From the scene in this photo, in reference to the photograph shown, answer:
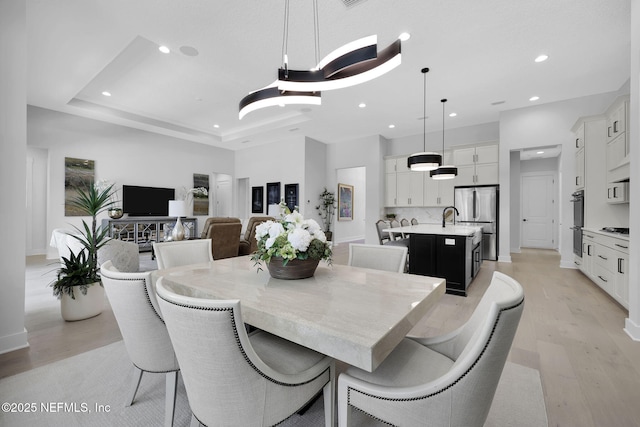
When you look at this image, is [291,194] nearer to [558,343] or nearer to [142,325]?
[558,343]

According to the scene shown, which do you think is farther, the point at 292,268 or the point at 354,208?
the point at 354,208

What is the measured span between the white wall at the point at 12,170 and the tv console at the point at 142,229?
3730mm

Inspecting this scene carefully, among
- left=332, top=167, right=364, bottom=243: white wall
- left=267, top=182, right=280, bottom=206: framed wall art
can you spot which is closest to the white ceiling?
left=267, top=182, right=280, bottom=206: framed wall art

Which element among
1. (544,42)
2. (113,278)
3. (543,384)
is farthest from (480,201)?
(113,278)

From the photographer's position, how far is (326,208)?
7.95 metres

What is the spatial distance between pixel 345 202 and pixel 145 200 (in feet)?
19.4

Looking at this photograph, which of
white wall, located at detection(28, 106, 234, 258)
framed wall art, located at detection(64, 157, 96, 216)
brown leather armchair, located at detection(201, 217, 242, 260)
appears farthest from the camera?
framed wall art, located at detection(64, 157, 96, 216)

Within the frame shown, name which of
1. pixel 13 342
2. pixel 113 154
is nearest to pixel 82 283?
pixel 13 342

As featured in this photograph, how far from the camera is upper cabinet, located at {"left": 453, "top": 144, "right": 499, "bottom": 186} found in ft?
19.0

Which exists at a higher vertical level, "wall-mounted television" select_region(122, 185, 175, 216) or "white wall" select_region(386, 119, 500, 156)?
"white wall" select_region(386, 119, 500, 156)

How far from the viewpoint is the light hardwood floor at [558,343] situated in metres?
1.50

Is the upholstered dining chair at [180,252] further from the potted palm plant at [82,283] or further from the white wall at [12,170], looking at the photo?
the white wall at [12,170]

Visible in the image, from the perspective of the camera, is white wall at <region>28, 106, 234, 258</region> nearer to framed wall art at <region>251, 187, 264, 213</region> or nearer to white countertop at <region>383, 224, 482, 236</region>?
framed wall art at <region>251, 187, 264, 213</region>

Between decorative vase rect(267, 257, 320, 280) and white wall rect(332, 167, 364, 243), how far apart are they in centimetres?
735
